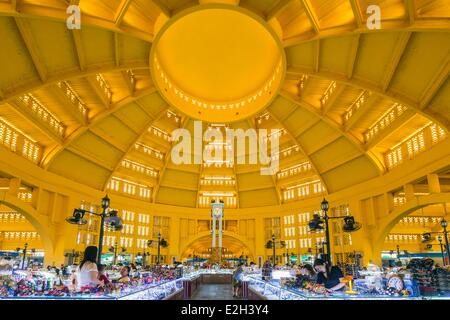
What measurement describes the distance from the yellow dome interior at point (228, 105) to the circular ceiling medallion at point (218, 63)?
0.38 ft

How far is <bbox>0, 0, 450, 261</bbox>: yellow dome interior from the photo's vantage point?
649 inches

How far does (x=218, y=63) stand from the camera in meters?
24.8

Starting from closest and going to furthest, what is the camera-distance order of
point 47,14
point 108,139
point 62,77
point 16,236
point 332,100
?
point 47,14 < point 62,77 < point 332,100 < point 108,139 < point 16,236

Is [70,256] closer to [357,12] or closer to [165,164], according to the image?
[165,164]

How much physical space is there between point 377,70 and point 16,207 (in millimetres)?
26998

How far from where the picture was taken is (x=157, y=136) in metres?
36.4

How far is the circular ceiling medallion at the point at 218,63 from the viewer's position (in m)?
20.6

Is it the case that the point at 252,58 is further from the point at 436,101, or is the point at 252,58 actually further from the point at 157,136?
the point at 157,136

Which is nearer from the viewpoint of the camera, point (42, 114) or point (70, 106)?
point (70, 106)

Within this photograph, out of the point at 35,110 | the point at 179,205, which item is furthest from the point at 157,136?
the point at 35,110

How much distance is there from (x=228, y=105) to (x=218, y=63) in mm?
4626

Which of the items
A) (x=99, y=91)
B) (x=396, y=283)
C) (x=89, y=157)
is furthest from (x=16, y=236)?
(x=396, y=283)

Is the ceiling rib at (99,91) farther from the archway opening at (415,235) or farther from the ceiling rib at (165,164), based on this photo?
the archway opening at (415,235)

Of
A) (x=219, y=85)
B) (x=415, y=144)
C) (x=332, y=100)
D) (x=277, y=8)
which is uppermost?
(x=219, y=85)
